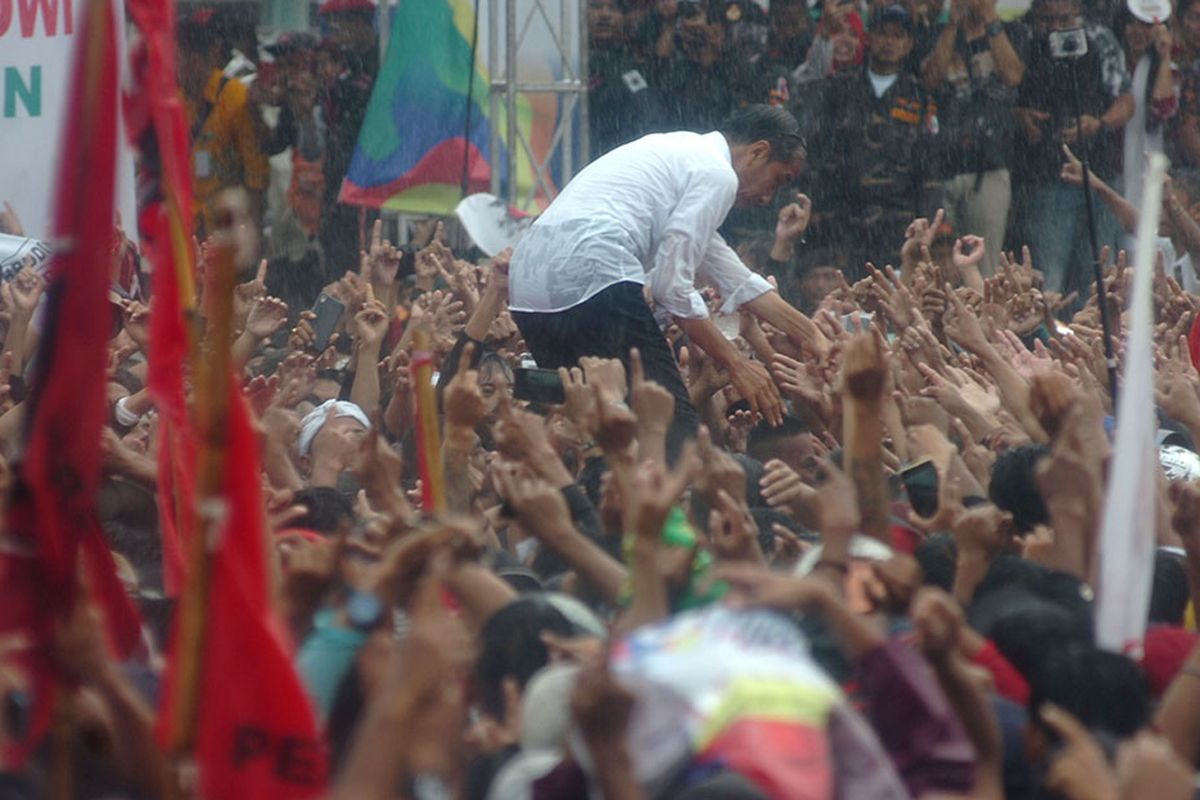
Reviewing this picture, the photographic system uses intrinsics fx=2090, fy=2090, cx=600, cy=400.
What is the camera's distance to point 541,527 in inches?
140

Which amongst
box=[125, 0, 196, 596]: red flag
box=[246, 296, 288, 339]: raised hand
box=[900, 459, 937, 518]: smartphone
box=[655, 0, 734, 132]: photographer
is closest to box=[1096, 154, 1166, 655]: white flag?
box=[900, 459, 937, 518]: smartphone

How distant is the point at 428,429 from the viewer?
12.8 ft

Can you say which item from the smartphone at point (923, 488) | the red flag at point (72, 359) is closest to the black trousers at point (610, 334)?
the smartphone at point (923, 488)

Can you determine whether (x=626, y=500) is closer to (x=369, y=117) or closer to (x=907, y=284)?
(x=907, y=284)

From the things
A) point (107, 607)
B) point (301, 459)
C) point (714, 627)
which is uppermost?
point (714, 627)

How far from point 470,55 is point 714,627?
7.49 metres

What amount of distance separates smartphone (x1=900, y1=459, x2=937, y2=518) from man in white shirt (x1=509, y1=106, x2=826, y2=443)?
1361 millimetres

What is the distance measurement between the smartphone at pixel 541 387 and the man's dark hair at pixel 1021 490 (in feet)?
5.00

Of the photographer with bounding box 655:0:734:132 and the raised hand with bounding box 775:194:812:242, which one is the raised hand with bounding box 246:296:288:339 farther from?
the photographer with bounding box 655:0:734:132

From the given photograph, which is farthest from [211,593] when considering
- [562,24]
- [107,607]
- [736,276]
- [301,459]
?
[562,24]

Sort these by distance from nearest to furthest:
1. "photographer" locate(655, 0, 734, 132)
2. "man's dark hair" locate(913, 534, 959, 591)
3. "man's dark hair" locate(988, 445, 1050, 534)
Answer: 1. "man's dark hair" locate(913, 534, 959, 591)
2. "man's dark hair" locate(988, 445, 1050, 534)
3. "photographer" locate(655, 0, 734, 132)

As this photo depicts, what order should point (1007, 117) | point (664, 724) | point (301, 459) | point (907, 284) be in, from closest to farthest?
point (664, 724) → point (301, 459) → point (907, 284) → point (1007, 117)

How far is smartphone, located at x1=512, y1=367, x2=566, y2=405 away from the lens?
5.52 metres

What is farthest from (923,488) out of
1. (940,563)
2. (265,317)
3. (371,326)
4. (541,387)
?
(371,326)
